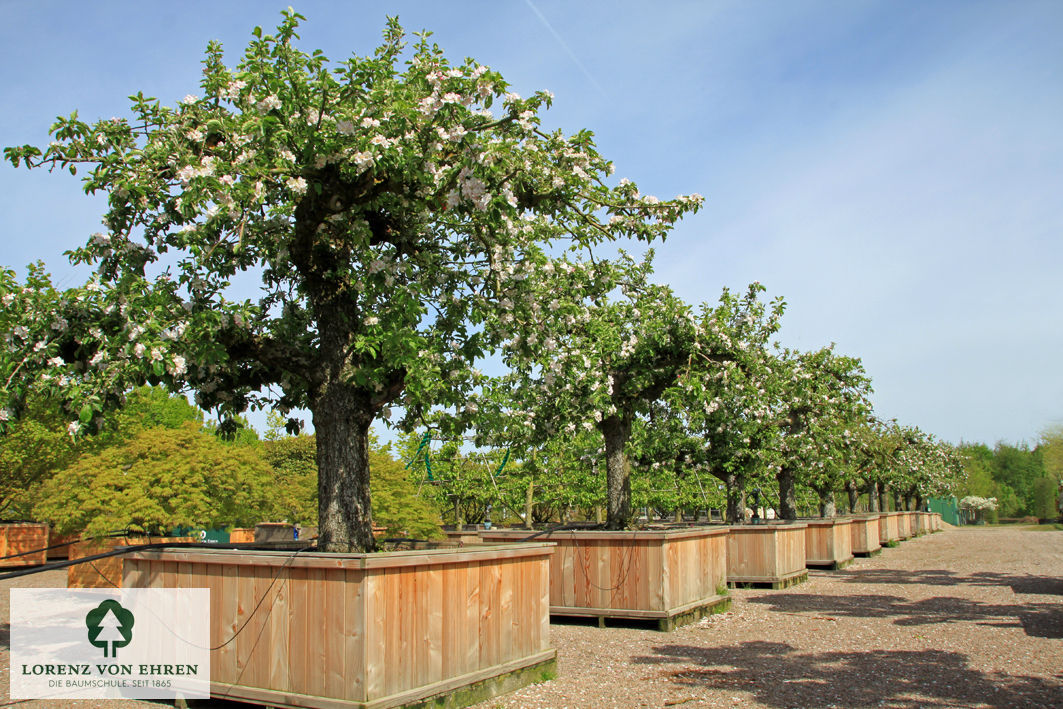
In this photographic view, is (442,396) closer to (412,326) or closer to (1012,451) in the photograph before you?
(412,326)

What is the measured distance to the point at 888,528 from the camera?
40906 millimetres

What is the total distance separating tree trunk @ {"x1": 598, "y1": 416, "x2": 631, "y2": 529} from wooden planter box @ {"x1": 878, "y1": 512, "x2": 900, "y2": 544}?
27257 mm

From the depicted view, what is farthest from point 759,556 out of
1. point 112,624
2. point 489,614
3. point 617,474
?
point 112,624

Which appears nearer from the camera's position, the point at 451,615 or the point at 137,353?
the point at 137,353

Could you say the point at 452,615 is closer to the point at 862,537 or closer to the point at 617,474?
the point at 617,474

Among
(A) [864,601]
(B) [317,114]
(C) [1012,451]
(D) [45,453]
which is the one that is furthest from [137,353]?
(C) [1012,451]

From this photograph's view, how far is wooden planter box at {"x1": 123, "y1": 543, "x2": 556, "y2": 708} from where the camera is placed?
6824 millimetres

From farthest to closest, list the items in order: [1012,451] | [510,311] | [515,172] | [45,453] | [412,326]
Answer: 1. [1012,451]
2. [45,453]
3. [510,311]
4. [412,326]
5. [515,172]

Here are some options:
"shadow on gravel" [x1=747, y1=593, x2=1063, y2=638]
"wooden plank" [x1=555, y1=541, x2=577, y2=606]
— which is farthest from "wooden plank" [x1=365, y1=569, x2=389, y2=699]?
"shadow on gravel" [x1=747, y1=593, x2=1063, y2=638]

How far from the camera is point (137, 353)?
7223 millimetres

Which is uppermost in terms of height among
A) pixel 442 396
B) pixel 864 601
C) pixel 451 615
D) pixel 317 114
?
pixel 317 114

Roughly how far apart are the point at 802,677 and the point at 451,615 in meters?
4.26

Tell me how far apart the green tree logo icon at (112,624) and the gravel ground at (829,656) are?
0.74 m

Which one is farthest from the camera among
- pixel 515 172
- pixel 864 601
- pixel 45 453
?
pixel 45 453
